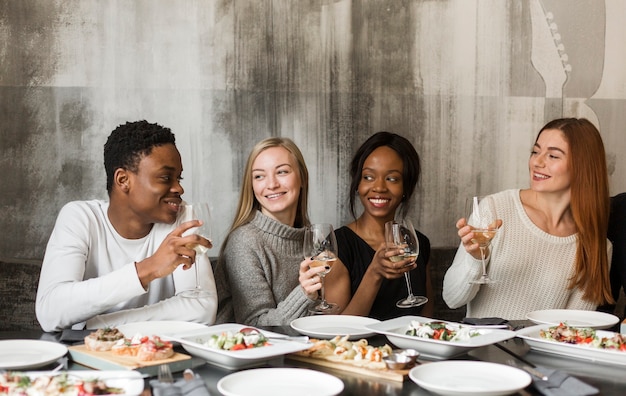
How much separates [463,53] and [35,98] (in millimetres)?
2110

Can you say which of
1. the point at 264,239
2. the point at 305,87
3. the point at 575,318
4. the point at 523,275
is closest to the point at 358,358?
the point at 575,318

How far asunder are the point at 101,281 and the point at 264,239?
76 centimetres

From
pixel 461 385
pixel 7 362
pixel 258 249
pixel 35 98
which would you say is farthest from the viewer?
pixel 35 98

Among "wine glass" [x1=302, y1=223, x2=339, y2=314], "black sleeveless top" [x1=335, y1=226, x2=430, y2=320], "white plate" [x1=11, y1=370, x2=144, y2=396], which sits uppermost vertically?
"wine glass" [x1=302, y1=223, x2=339, y2=314]

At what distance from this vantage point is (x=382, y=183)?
3.38 m

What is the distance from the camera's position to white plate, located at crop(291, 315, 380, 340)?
7.02 ft

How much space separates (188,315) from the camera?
2.47 m

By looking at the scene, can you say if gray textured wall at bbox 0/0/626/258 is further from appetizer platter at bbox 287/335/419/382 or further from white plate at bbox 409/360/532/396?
white plate at bbox 409/360/532/396

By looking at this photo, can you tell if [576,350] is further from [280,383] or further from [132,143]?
[132,143]

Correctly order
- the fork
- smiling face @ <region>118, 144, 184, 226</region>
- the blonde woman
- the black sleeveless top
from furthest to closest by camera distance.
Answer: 1. the black sleeveless top
2. the blonde woman
3. smiling face @ <region>118, 144, 184, 226</region>
4. the fork

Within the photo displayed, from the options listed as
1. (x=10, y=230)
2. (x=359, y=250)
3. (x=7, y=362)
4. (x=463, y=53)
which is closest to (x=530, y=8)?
(x=463, y=53)

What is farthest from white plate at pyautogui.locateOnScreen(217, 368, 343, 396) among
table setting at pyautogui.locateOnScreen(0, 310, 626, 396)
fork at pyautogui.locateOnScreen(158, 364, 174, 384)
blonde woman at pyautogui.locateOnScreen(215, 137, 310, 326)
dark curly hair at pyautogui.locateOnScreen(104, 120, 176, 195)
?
dark curly hair at pyautogui.locateOnScreen(104, 120, 176, 195)

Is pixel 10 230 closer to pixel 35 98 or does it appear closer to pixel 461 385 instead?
pixel 35 98

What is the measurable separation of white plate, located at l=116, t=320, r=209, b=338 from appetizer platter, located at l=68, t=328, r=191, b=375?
0.18m
